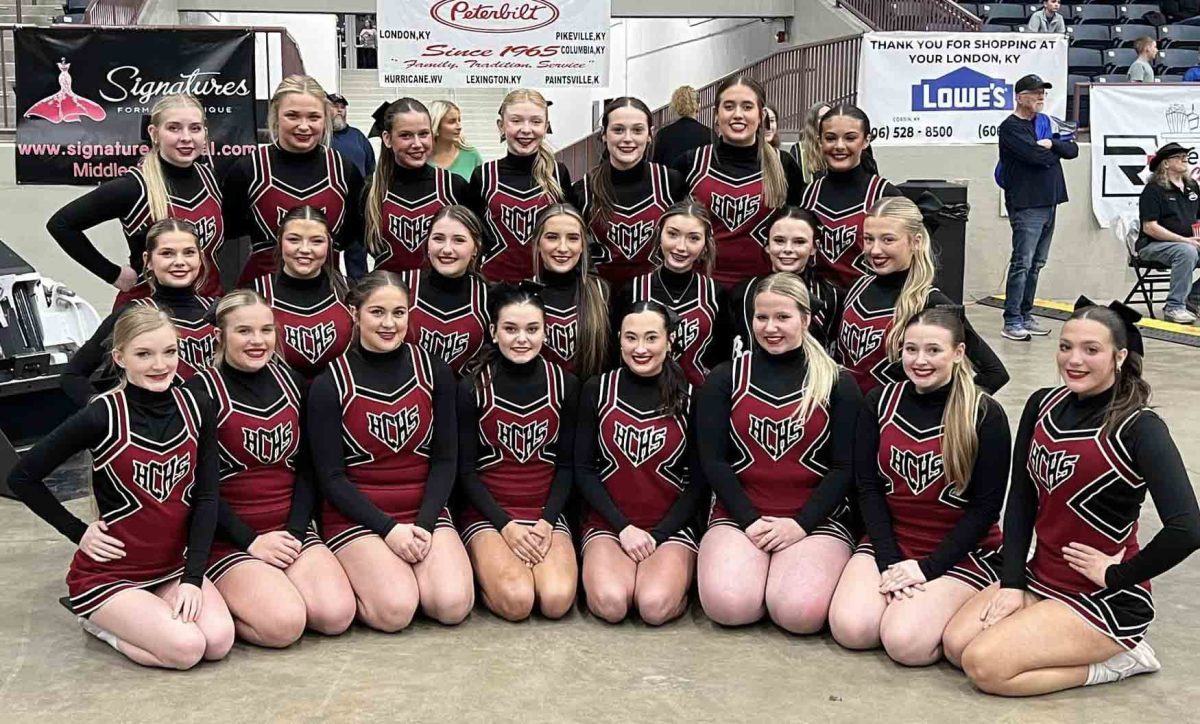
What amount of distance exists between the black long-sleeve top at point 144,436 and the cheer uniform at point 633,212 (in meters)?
1.43

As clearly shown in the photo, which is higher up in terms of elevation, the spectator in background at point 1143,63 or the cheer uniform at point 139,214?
the spectator in background at point 1143,63

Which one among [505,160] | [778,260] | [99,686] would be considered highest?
[505,160]

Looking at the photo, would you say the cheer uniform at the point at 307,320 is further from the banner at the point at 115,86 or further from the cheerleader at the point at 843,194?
the banner at the point at 115,86

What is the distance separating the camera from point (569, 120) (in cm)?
1770

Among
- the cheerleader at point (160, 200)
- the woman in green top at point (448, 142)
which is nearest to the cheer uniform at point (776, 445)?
the cheerleader at point (160, 200)

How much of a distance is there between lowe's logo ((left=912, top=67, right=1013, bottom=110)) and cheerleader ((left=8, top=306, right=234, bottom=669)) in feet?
25.0

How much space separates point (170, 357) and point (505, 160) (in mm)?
1430

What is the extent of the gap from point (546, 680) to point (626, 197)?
66.6 inches

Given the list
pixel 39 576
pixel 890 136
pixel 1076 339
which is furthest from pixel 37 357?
pixel 890 136

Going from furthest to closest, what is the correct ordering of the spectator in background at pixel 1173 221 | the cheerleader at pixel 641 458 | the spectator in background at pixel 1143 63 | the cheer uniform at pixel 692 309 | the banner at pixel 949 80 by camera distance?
the spectator in background at pixel 1143 63, the banner at pixel 949 80, the spectator in background at pixel 1173 221, the cheer uniform at pixel 692 309, the cheerleader at pixel 641 458

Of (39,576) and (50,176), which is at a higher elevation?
(50,176)

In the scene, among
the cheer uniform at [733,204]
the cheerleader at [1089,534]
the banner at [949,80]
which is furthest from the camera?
the banner at [949,80]

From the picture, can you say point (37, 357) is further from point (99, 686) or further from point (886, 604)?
point (886, 604)

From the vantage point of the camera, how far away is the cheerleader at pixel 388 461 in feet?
11.3
